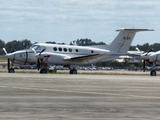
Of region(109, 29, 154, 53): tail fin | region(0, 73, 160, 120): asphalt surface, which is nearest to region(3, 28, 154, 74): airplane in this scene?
region(109, 29, 154, 53): tail fin

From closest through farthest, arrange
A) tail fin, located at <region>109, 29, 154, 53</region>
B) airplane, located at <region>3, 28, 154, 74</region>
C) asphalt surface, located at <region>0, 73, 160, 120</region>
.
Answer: asphalt surface, located at <region>0, 73, 160, 120</region> → airplane, located at <region>3, 28, 154, 74</region> → tail fin, located at <region>109, 29, 154, 53</region>

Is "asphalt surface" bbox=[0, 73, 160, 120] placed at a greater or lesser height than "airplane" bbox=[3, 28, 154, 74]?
lesser

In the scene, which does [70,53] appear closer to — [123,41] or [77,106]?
[123,41]

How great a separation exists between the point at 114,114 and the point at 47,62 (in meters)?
44.4

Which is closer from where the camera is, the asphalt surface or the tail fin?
the asphalt surface

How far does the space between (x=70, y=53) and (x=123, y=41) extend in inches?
286

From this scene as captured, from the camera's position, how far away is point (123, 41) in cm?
6806

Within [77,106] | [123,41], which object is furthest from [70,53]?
[77,106]

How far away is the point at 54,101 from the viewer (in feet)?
74.1

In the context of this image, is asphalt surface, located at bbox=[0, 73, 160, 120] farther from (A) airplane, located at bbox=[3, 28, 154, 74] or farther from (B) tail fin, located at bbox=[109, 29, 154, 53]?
(B) tail fin, located at bbox=[109, 29, 154, 53]

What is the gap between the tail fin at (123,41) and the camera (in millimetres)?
67938

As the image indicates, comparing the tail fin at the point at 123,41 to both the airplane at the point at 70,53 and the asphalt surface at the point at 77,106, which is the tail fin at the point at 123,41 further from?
the asphalt surface at the point at 77,106

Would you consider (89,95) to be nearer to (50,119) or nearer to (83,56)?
(50,119)

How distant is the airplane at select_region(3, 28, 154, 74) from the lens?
6228cm
